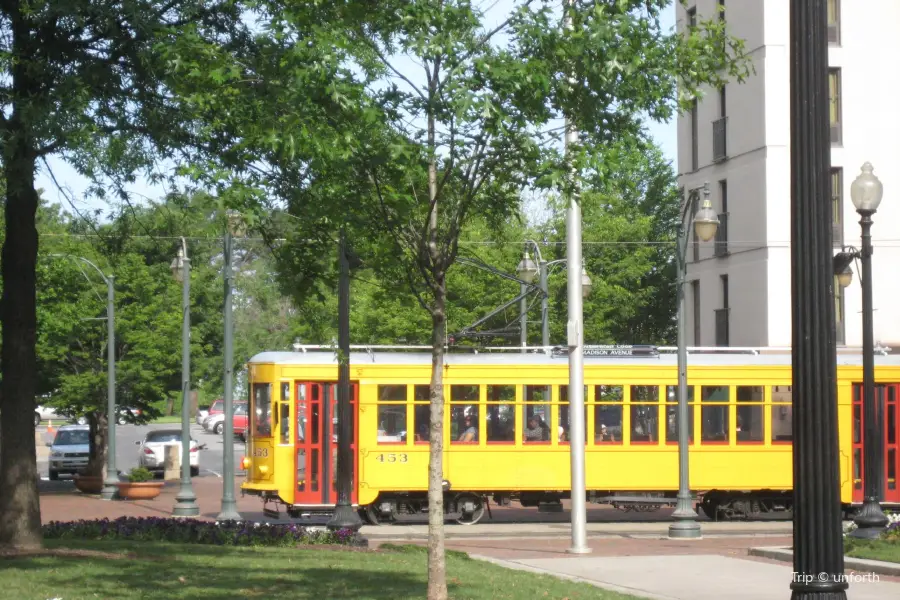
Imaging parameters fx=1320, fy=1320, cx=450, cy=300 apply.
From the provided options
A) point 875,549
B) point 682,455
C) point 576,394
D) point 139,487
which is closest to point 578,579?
point 576,394

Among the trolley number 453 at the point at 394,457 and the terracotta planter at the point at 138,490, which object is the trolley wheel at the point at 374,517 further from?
the terracotta planter at the point at 138,490

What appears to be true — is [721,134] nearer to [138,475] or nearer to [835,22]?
[835,22]

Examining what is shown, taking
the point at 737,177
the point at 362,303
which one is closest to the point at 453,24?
the point at 737,177

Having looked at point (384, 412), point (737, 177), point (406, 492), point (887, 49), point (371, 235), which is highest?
point (887, 49)

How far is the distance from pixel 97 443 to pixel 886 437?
24.5 m

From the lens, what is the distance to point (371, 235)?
1177 cm

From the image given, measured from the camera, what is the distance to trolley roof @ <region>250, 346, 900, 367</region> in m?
25.5

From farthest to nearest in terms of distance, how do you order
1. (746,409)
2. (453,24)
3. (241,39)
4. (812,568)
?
(746,409)
(241,39)
(453,24)
(812,568)

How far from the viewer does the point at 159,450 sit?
158 feet

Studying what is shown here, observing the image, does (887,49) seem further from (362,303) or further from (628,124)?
(628,124)

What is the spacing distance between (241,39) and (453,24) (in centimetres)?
515

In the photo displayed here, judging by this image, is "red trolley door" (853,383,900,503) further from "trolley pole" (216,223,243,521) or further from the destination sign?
"trolley pole" (216,223,243,521)

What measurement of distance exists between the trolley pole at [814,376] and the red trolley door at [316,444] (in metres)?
19.0

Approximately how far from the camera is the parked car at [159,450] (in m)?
47.3
